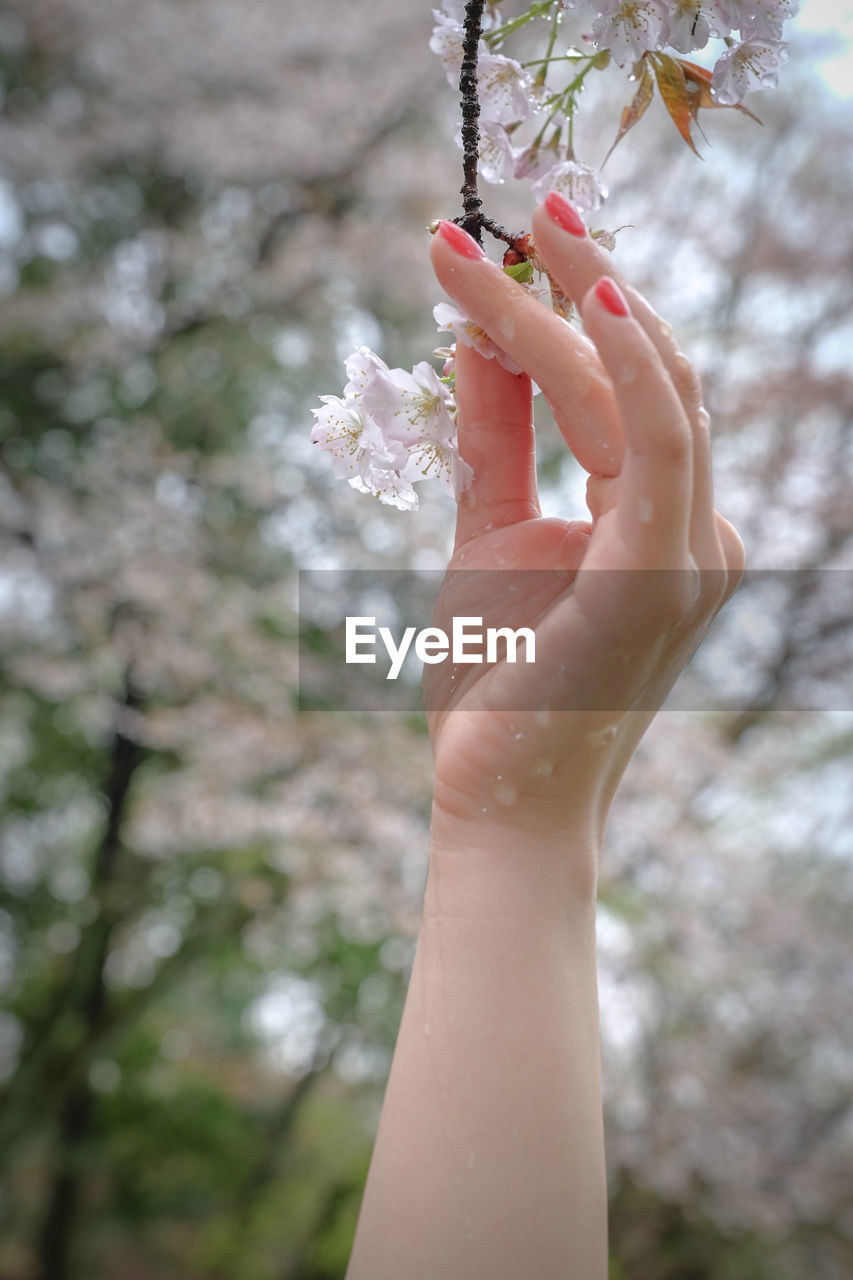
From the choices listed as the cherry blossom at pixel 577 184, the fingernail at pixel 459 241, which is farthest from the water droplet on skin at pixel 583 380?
the cherry blossom at pixel 577 184

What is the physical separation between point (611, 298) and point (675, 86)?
25 centimetres

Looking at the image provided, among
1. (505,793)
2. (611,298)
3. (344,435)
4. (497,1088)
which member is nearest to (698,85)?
(611,298)

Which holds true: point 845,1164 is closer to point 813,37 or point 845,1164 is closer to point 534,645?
point 534,645

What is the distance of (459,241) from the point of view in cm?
57

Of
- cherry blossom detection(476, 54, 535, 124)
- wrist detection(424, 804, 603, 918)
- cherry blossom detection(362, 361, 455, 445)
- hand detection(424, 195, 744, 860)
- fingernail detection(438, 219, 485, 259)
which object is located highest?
cherry blossom detection(476, 54, 535, 124)

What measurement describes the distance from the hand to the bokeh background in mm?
2400

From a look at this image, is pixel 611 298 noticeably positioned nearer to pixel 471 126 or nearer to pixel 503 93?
pixel 471 126

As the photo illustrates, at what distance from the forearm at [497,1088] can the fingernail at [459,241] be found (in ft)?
1.26

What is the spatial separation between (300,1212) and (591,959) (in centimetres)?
423

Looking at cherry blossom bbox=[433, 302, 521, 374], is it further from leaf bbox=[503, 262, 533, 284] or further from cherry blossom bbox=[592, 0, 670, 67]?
cherry blossom bbox=[592, 0, 670, 67]

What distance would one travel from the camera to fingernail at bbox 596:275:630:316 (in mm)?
520

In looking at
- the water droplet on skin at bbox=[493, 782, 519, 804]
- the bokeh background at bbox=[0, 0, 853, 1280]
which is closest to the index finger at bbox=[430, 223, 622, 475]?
the water droplet on skin at bbox=[493, 782, 519, 804]

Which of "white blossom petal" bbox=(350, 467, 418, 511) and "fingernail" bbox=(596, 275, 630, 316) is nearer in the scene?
"fingernail" bbox=(596, 275, 630, 316)

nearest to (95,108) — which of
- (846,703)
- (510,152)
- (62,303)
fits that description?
(62,303)
